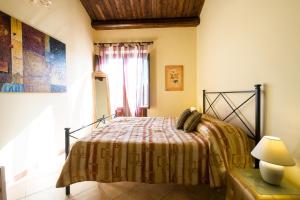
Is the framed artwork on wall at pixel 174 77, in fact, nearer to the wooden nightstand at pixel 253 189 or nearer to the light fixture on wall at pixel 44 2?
the light fixture on wall at pixel 44 2

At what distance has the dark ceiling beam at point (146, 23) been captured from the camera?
445cm

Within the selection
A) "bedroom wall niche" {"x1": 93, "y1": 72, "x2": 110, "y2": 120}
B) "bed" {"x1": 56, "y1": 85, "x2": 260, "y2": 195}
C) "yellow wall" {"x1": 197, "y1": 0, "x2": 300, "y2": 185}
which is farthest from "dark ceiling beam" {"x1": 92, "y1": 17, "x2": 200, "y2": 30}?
"bed" {"x1": 56, "y1": 85, "x2": 260, "y2": 195}

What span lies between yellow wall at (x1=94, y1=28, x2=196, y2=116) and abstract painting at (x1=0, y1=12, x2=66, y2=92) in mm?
1937

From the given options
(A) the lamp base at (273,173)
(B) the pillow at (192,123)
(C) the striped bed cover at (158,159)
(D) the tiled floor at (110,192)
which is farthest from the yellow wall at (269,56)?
(D) the tiled floor at (110,192)

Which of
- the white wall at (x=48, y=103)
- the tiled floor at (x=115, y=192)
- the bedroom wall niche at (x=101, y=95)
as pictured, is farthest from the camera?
the bedroom wall niche at (x=101, y=95)

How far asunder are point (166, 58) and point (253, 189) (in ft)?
12.5

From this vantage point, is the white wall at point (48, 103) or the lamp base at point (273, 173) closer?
the lamp base at point (273, 173)

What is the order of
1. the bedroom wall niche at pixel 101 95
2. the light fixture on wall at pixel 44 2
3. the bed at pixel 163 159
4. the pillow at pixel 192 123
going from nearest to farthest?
the bed at pixel 163 159
the pillow at pixel 192 123
the light fixture on wall at pixel 44 2
the bedroom wall niche at pixel 101 95

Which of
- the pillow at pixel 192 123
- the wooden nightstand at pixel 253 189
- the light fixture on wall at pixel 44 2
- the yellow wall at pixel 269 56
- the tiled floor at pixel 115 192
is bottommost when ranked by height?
the tiled floor at pixel 115 192

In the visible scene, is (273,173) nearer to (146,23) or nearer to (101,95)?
(101,95)

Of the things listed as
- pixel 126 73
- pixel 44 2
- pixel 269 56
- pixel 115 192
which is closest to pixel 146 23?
pixel 126 73

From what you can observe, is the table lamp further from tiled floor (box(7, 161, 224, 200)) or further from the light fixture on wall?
the light fixture on wall

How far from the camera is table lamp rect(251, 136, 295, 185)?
1.18m

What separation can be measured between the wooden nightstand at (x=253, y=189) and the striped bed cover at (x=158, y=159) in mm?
194
